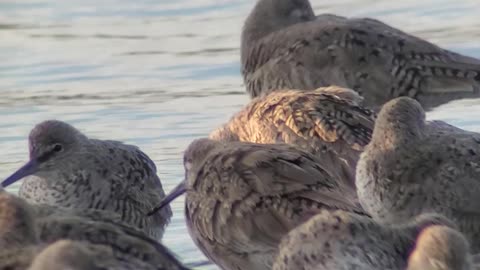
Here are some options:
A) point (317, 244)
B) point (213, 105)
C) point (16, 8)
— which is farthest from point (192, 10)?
point (317, 244)

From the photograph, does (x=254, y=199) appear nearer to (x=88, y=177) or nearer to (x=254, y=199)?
(x=254, y=199)

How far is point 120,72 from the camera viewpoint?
1509cm

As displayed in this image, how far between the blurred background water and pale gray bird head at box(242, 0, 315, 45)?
66 cm

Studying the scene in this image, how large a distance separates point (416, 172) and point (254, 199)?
0.95 meters

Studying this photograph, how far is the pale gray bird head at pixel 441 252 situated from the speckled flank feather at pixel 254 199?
5.23 ft

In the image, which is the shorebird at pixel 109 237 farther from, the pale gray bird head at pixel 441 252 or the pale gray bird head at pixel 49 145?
the pale gray bird head at pixel 49 145

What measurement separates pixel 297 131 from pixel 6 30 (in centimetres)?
643

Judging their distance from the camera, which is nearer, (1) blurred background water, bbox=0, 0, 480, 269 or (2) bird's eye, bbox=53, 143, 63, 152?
(2) bird's eye, bbox=53, 143, 63, 152

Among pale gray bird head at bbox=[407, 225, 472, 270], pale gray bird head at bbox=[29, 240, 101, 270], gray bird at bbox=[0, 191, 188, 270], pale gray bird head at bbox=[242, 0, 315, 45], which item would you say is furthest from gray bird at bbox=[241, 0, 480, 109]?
pale gray bird head at bbox=[29, 240, 101, 270]

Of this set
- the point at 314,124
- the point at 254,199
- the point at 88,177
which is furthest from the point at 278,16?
the point at 254,199

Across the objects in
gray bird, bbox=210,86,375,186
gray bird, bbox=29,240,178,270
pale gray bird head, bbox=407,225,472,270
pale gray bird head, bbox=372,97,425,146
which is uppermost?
gray bird, bbox=29,240,178,270

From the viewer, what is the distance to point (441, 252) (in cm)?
706

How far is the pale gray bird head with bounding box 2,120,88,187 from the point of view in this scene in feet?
34.1

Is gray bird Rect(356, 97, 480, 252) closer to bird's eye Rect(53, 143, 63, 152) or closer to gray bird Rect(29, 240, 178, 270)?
bird's eye Rect(53, 143, 63, 152)
